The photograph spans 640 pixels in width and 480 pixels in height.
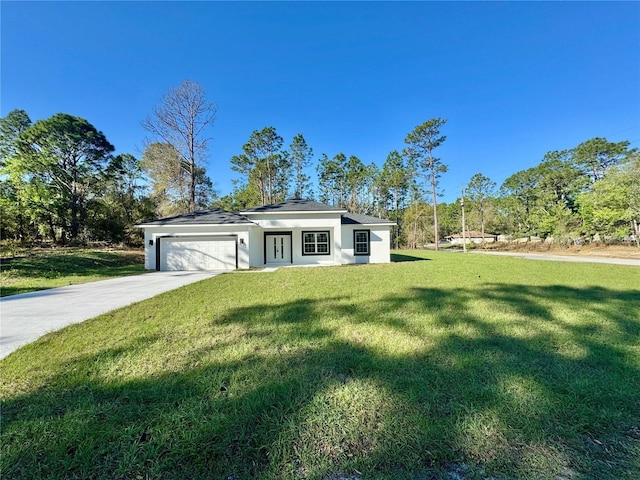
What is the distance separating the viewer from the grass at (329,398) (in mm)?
1588

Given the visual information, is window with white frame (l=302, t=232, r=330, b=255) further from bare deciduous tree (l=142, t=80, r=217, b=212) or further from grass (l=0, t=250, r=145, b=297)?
bare deciduous tree (l=142, t=80, r=217, b=212)

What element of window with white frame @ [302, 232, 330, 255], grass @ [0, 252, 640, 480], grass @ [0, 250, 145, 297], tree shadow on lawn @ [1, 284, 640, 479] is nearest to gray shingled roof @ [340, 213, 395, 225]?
window with white frame @ [302, 232, 330, 255]

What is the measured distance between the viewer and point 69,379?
101 inches

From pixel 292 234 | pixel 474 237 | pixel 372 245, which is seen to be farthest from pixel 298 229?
pixel 474 237

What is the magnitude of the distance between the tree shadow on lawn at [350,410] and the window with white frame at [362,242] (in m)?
11.4

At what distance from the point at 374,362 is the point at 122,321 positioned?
4242mm

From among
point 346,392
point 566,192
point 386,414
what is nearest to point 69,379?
point 346,392

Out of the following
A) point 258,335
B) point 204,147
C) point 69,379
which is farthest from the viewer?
point 204,147

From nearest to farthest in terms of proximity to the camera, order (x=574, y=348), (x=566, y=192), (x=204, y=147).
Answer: (x=574, y=348) < (x=204, y=147) < (x=566, y=192)

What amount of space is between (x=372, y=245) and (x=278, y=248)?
544cm

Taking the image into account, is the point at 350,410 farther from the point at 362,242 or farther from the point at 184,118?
the point at 184,118

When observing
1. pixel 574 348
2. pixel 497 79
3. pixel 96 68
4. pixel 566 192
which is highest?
pixel 497 79

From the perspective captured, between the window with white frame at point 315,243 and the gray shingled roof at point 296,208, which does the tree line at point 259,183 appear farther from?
the window with white frame at point 315,243

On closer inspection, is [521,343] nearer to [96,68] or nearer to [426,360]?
[426,360]
